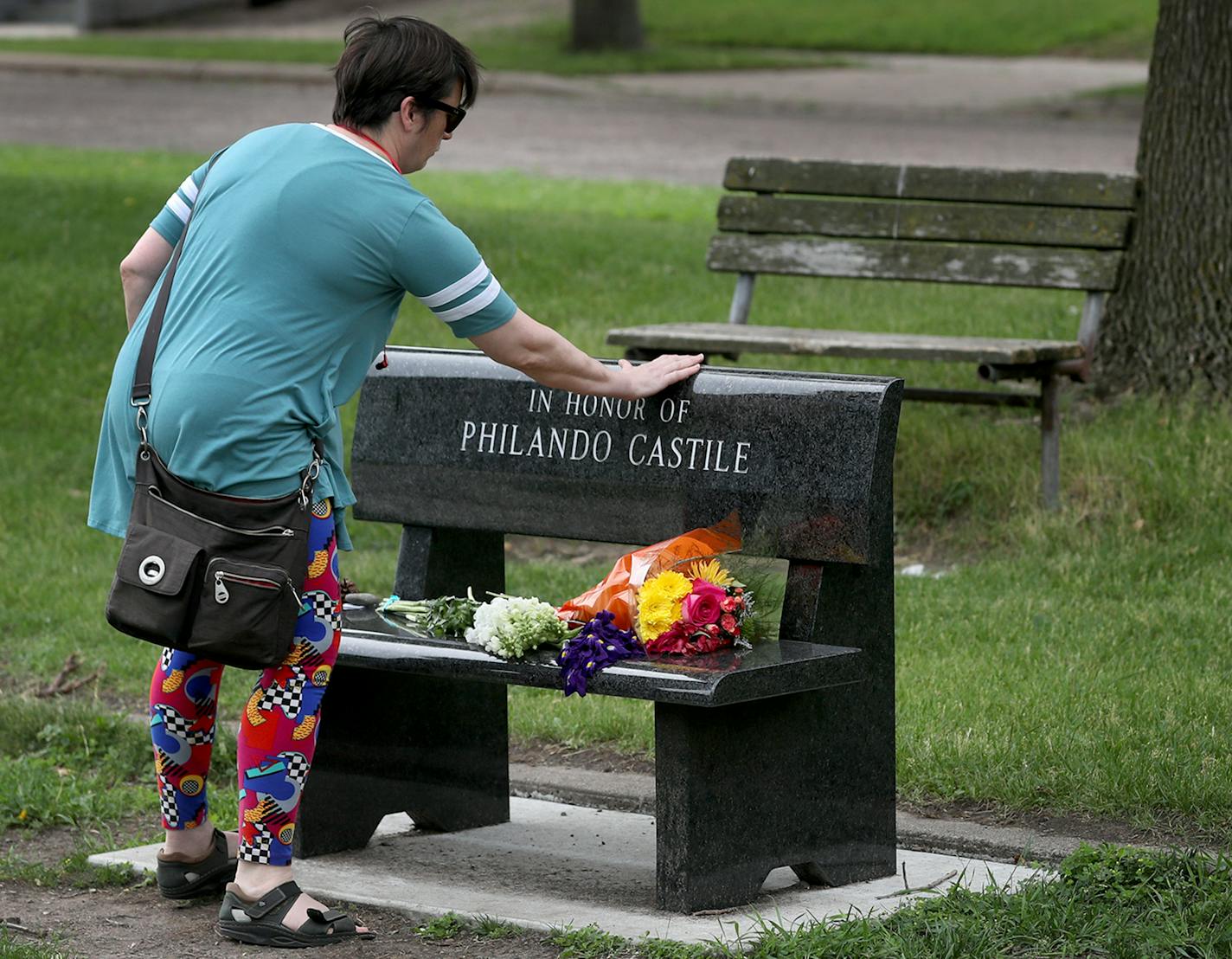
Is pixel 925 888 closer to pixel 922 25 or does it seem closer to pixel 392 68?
pixel 392 68

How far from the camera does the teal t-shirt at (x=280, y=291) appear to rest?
11.8 ft

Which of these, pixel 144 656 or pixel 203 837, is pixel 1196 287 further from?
pixel 203 837

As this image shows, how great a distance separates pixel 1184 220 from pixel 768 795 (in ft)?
14.1

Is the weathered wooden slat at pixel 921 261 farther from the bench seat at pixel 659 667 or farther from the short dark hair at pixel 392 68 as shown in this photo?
the short dark hair at pixel 392 68

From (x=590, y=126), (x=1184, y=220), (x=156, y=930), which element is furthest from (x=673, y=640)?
(x=590, y=126)

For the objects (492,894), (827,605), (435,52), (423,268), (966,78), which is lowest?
(492,894)

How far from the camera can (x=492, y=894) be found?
4.18 meters

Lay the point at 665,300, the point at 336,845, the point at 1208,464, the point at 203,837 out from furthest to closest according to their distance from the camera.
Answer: the point at 665,300, the point at 1208,464, the point at 336,845, the point at 203,837

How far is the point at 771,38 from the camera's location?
2939 centimetres

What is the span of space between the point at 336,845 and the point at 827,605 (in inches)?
53.2

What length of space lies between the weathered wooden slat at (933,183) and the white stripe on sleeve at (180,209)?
4611mm

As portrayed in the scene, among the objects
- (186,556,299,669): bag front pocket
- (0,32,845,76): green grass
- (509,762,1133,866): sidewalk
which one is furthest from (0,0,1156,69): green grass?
(186,556,299,669): bag front pocket

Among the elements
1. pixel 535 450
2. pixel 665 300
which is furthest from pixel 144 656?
pixel 665 300

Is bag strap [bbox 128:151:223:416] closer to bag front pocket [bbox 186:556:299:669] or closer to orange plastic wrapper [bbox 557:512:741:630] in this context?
bag front pocket [bbox 186:556:299:669]
